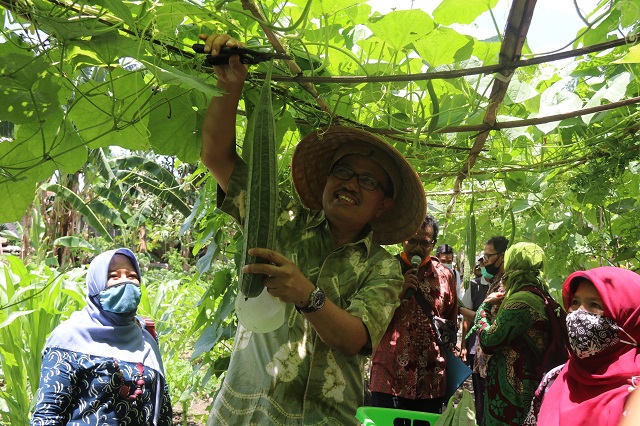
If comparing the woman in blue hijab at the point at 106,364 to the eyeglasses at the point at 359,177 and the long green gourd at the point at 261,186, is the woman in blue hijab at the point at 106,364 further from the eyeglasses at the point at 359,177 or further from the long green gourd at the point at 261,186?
the long green gourd at the point at 261,186

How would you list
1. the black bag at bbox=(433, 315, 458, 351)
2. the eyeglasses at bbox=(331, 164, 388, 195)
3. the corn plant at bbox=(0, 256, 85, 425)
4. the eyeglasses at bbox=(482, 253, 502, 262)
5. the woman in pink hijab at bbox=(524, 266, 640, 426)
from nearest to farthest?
the eyeglasses at bbox=(331, 164, 388, 195) → the woman in pink hijab at bbox=(524, 266, 640, 426) → the black bag at bbox=(433, 315, 458, 351) → the corn plant at bbox=(0, 256, 85, 425) → the eyeglasses at bbox=(482, 253, 502, 262)

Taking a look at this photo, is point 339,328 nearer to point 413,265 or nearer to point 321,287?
point 321,287

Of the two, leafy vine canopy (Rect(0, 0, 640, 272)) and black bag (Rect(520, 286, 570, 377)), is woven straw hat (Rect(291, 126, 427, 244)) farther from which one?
black bag (Rect(520, 286, 570, 377))

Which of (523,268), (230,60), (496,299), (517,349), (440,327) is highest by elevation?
(230,60)

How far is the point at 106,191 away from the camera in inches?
351

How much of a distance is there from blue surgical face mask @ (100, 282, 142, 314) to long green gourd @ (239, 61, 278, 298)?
147 centimetres

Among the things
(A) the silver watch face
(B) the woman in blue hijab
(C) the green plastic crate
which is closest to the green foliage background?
(B) the woman in blue hijab

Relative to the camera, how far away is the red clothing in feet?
10.5

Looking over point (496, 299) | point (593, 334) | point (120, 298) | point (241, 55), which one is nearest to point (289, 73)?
point (241, 55)

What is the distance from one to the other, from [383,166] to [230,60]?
2.39 feet

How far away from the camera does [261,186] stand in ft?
4.07

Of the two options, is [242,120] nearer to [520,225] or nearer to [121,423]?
[121,423]

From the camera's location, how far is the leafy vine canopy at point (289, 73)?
111 centimetres

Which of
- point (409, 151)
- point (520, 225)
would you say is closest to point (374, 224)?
point (409, 151)
